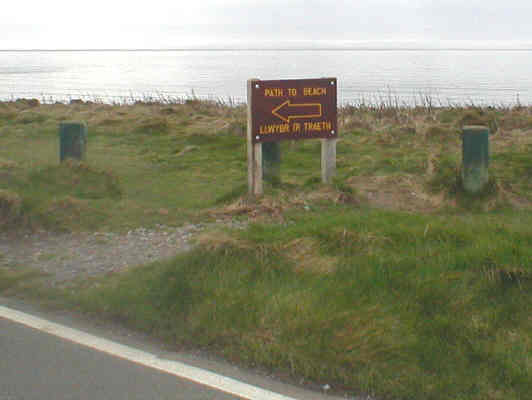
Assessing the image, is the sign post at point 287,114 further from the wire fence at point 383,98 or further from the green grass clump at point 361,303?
the wire fence at point 383,98

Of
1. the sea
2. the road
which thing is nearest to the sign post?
the road

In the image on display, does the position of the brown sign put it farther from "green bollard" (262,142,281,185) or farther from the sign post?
"green bollard" (262,142,281,185)

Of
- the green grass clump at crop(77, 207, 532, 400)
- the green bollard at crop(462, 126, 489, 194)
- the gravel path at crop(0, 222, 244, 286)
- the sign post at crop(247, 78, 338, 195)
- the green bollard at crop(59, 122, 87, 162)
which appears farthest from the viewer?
the green bollard at crop(59, 122, 87, 162)

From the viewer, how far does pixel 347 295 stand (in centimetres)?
498

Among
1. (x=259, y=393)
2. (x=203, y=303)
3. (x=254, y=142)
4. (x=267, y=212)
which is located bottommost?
(x=259, y=393)

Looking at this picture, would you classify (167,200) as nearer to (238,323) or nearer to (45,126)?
(238,323)

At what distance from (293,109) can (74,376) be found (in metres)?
5.21

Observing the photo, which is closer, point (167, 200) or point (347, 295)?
point (347, 295)

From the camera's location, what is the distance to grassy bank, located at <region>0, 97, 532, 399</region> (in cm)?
430

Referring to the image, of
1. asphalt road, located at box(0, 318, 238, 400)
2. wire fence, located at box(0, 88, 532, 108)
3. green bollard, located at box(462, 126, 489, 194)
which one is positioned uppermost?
wire fence, located at box(0, 88, 532, 108)

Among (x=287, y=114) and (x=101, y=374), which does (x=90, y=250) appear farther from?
(x=287, y=114)

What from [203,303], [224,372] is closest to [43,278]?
[203,303]

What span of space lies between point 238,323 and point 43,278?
2068 millimetres

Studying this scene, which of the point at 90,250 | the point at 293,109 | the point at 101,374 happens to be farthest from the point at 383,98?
Result: the point at 101,374
